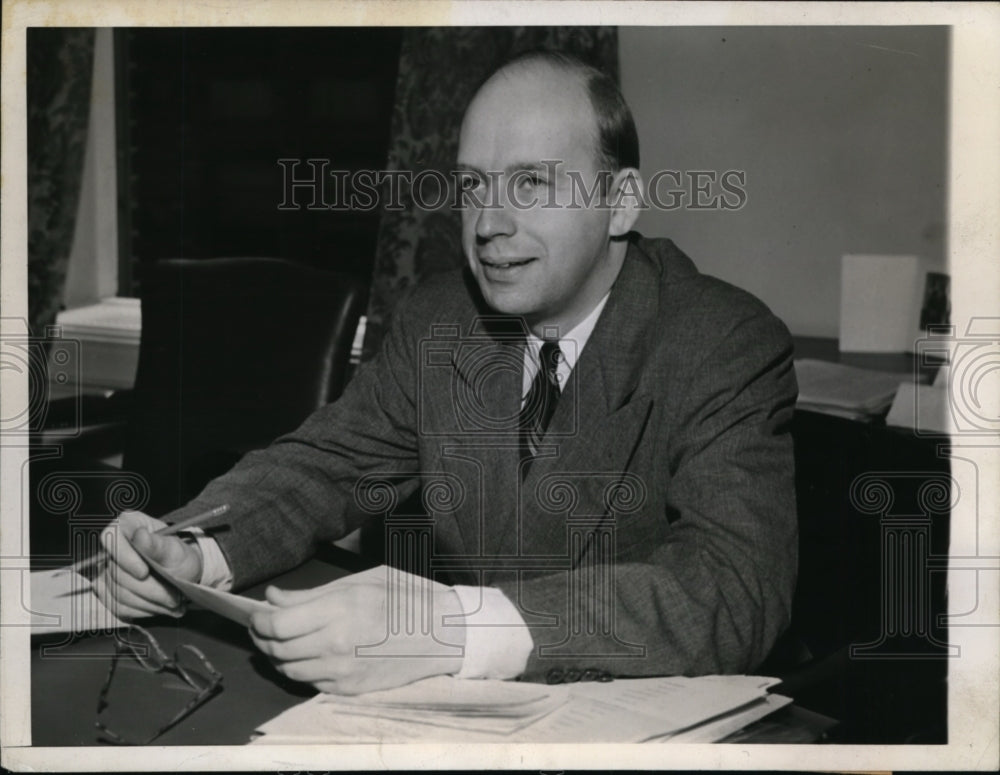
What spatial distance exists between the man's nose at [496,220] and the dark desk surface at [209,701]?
0.66 metres

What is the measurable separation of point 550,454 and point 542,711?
0.43 metres

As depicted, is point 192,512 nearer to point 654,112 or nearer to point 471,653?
point 471,653

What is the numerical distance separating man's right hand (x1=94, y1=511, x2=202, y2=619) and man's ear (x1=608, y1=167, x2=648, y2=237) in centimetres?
77

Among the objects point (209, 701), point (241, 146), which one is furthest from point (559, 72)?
point (241, 146)

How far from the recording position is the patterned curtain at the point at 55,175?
6.89 ft

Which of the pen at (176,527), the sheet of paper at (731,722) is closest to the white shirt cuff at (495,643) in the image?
the sheet of paper at (731,722)

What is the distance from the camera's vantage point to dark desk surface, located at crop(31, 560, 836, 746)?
0.99 metres

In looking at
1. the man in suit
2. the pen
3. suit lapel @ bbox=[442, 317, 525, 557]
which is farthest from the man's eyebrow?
the pen

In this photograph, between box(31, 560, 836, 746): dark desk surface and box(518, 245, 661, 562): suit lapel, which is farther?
box(518, 245, 661, 562): suit lapel

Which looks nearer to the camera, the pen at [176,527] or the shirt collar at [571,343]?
the pen at [176,527]

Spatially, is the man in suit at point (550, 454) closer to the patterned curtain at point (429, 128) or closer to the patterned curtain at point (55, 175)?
the patterned curtain at point (429, 128)

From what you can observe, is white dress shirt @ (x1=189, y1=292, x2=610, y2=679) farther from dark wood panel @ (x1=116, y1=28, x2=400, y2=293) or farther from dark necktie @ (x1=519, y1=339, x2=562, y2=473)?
dark wood panel @ (x1=116, y1=28, x2=400, y2=293)

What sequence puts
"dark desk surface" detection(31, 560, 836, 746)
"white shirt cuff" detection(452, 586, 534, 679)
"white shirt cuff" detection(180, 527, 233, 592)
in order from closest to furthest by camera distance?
"dark desk surface" detection(31, 560, 836, 746) → "white shirt cuff" detection(452, 586, 534, 679) → "white shirt cuff" detection(180, 527, 233, 592)

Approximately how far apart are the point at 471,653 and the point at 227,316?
1107mm
